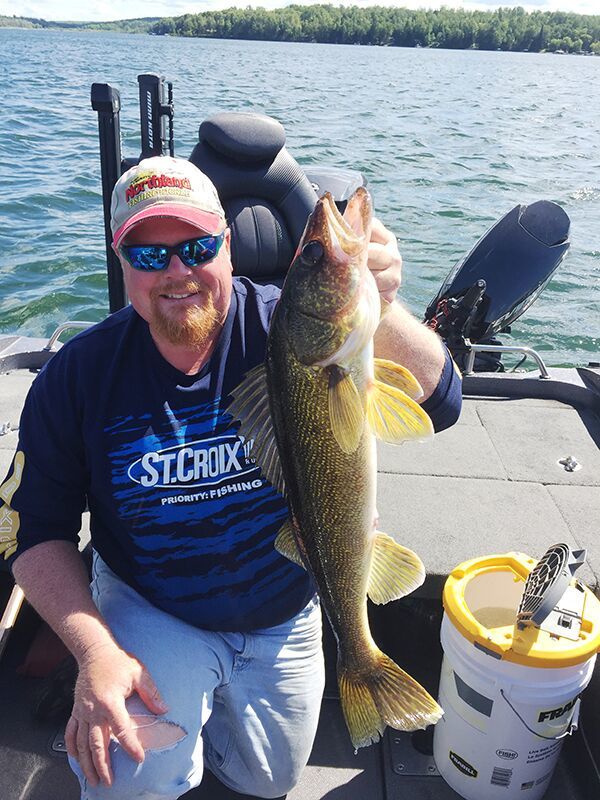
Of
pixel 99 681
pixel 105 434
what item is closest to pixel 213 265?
pixel 105 434

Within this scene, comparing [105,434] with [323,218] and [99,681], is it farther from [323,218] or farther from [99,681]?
[323,218]

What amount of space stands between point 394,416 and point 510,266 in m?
4.68

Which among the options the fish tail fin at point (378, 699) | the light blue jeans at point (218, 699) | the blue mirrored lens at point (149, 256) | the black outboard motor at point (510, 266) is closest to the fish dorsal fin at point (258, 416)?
the blue mirrored lens at point (149, 256)

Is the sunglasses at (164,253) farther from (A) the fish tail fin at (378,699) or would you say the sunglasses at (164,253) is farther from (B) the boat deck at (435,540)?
(B) the boat deck at (435,540)

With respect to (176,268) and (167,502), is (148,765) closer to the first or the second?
(167,502)

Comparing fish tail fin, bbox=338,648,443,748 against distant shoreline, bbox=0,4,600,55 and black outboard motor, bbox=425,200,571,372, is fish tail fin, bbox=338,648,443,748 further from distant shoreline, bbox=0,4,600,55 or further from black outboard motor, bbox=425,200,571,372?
distant shoreline, bbox=0,4,600,55

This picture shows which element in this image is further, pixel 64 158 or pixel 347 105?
pixel 347 105

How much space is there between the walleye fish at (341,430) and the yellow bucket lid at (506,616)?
0.32 metres

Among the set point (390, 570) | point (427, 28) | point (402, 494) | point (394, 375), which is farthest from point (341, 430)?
point (427, 28)

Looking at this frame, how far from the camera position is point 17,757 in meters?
2.88

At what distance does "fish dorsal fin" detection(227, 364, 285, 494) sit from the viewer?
196 centimetres

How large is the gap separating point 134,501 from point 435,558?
4.53 ft

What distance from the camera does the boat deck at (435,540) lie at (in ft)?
9.21

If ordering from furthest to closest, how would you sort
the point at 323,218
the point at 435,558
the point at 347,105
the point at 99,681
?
the point at 347,105 → the point at 435,558 → the point at 99,681 → the point at 323,218
